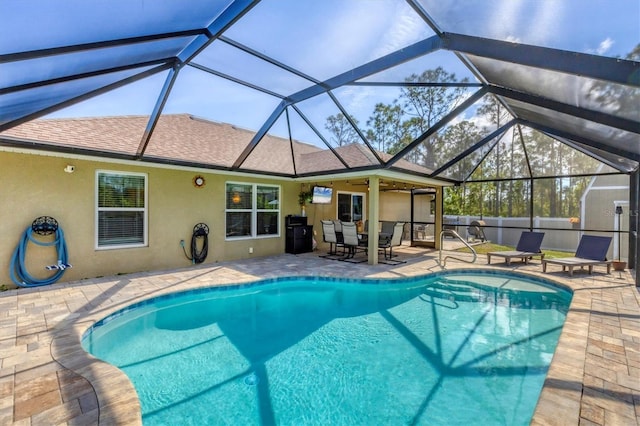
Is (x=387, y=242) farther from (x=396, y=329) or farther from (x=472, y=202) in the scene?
(x=472, y=202)

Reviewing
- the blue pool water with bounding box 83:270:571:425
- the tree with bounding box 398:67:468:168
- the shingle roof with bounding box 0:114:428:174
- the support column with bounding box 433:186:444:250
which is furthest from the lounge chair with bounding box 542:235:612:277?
the tree with bounding box 398:67:468:168

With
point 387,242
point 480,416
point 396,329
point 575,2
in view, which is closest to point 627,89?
point 575,2

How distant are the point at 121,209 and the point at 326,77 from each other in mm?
6181

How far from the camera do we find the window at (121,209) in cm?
742

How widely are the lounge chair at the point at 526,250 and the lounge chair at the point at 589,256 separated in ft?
3.16

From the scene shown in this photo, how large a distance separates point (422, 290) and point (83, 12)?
300 inches

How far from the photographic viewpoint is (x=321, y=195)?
11570 mm

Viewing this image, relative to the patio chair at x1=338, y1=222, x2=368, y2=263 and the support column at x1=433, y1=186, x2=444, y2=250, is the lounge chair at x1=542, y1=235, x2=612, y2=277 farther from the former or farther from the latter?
the patio chair at x1=338, y1=222, x2=368, y2=263

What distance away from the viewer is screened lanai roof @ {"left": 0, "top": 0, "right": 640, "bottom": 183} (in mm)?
2812

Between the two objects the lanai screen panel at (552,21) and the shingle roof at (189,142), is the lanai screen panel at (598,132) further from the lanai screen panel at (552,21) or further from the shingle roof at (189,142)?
the shingle roof at (189,142)

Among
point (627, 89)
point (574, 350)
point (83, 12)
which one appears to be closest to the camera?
point (83, 12)

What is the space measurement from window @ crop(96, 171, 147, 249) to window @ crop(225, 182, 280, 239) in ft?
8.19

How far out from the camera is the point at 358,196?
1412 cm

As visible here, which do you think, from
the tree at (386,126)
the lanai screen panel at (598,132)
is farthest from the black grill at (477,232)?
the tree at (386,126)
